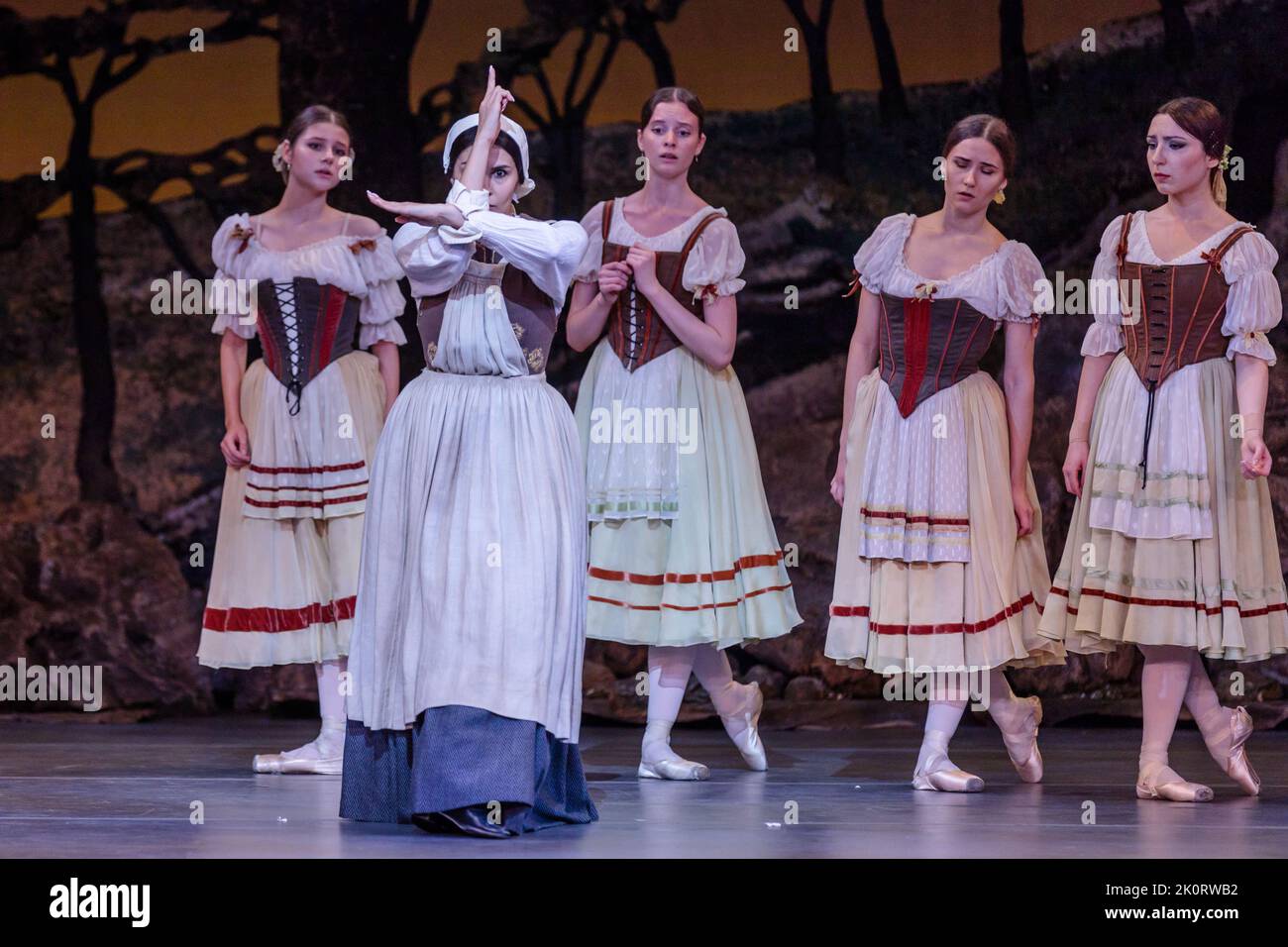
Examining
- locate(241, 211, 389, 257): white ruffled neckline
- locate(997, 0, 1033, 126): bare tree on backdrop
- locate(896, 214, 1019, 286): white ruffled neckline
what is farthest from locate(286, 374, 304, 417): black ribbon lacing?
locate(997, 0, 1033, 126): bare tree on backdrop

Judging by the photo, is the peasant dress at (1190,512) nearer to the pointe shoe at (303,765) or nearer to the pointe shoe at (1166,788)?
the pointe shoe at (1166,788)

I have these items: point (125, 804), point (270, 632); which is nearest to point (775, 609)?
point (270, 632)

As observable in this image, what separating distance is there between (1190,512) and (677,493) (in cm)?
134

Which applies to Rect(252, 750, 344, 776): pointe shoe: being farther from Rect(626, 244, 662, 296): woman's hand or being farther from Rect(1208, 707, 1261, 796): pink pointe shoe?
Rect(1208, 707, 1261, 796): pink pointe shoe

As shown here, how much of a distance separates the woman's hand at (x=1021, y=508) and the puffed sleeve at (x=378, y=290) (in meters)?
1.76

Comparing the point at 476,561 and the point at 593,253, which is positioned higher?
the point at 593,253

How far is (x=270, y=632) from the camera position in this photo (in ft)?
17.0

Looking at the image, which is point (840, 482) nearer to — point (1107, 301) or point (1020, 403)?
point (1020, 403)

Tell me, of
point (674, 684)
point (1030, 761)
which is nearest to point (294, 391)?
point (674, 684)

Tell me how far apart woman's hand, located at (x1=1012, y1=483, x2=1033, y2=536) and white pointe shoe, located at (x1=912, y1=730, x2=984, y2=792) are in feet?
1.88

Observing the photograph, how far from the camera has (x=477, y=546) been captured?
153 inches

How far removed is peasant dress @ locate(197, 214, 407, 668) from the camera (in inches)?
Result: 204

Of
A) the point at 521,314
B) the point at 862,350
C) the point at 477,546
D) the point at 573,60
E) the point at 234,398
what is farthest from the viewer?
the point at 573,60

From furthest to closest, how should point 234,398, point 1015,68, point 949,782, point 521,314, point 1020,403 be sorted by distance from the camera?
point 1015,68 < point 234,398 < point 1020,403 < point 949,782 < point 521,314
